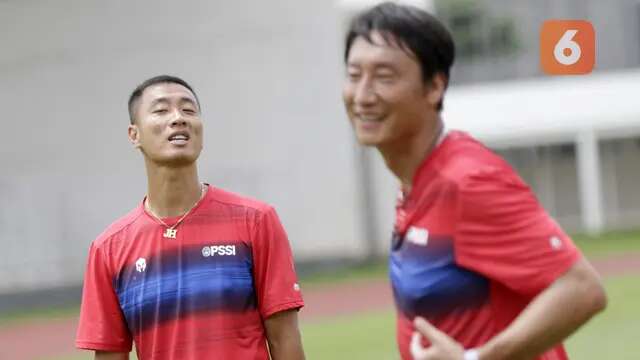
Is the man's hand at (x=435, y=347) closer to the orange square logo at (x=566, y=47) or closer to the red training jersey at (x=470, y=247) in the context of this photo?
the red training jersey at (x=470, y=247)

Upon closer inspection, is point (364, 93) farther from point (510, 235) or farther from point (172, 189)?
point (172, 189)

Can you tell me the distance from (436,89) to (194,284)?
1683 millimetres

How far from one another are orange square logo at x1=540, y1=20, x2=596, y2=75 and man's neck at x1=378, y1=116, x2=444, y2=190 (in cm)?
83

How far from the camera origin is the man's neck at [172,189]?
4.61 metres

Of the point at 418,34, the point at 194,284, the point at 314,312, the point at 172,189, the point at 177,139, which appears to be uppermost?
the point at 418,34

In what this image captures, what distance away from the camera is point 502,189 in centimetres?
294

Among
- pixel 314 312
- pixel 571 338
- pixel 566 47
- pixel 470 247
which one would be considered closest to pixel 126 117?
pixel 314 312

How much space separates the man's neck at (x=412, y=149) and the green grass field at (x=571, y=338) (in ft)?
28.4

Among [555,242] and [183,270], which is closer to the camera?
[555,242]

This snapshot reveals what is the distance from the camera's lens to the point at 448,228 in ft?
9.86

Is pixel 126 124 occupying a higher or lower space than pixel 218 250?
higher

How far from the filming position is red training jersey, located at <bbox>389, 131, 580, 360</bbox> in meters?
2.92

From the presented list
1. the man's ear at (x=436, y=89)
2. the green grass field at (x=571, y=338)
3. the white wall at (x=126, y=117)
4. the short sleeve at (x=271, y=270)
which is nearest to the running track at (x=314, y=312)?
the green grass field at (x=571, y=338)

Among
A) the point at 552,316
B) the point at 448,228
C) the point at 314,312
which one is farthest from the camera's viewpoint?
the point at 314,312
